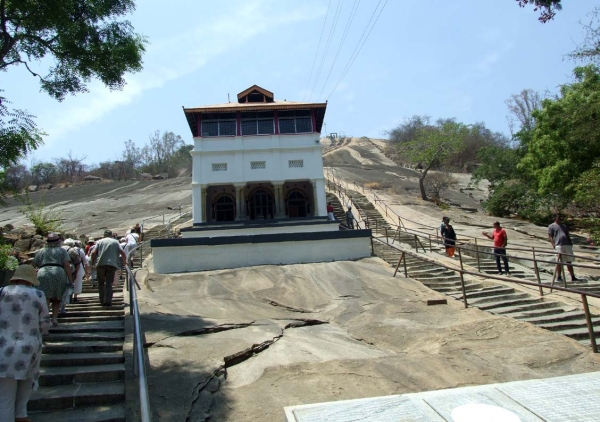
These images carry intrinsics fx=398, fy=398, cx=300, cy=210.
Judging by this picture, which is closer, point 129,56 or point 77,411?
point 77,411

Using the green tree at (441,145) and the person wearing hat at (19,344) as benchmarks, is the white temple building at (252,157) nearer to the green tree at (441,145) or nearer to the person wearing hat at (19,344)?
the green tree at (441,145)

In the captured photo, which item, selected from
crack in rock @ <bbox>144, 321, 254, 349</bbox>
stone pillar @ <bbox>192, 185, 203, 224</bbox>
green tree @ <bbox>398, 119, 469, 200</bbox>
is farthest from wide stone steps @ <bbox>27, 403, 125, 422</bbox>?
green tree @ <bbox>398, 119, 469, 200</bbox>

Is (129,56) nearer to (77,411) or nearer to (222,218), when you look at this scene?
(77,411)

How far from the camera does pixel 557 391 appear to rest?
10.8ft

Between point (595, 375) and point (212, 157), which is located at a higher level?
point (212, 157)

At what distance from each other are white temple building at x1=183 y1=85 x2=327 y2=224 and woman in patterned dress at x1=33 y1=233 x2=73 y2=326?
1701cm

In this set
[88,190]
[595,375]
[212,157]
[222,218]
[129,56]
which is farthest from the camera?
[88,190]

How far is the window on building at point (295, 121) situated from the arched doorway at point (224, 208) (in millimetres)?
5920

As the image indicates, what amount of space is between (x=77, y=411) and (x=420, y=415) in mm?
3581

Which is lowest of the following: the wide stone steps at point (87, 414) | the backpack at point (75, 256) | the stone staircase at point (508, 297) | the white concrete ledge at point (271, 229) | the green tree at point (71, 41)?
the stone staircase at point (508, 297)

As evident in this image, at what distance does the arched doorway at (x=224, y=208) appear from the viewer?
26375mm

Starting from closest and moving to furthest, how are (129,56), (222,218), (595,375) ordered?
(595,375), (129,56), (222,218)

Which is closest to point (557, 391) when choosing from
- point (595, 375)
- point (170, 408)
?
point (595, 375)

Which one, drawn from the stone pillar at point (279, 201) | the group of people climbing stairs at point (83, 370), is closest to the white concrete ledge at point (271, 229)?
the stone pillar at point (279, 201)
